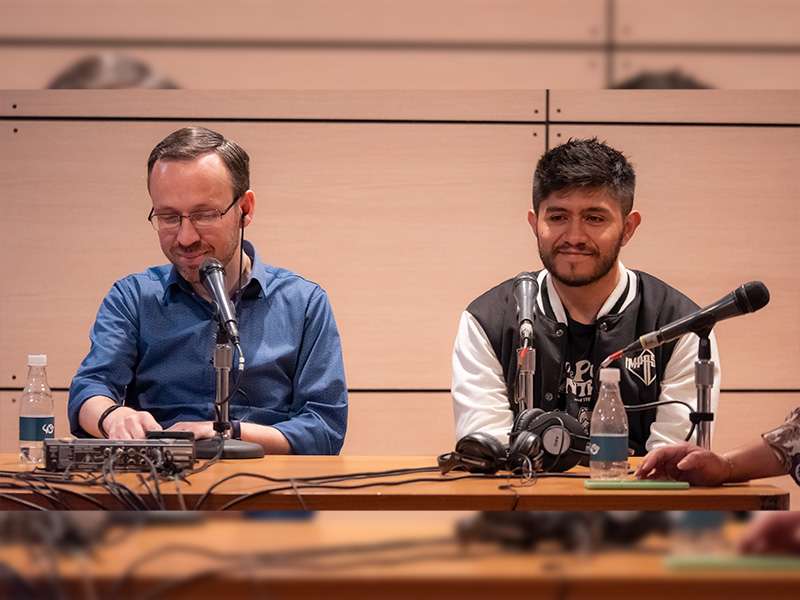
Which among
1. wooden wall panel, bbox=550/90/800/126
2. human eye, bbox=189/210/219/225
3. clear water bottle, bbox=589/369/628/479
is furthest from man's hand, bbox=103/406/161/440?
wooden wall panel, bbox=550/90/800/126

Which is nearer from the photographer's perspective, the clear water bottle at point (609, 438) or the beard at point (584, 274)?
the clear water bottle at point (609, 438)

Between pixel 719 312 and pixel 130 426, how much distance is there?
119cm

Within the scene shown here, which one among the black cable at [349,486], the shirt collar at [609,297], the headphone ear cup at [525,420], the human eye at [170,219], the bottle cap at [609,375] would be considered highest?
the human eye at [170,219]

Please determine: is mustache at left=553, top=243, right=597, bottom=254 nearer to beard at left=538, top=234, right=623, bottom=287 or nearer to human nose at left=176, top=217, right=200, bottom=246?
beard at left=538, top=234, right=623, bottom=287

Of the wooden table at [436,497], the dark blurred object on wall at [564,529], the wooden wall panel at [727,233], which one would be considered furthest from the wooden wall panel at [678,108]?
the dark blurred object on wall at [564,529]

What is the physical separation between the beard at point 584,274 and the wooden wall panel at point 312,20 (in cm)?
223

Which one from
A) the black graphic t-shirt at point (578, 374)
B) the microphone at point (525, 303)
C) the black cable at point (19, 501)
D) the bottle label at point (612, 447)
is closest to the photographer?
the black cable at point (19, 501)

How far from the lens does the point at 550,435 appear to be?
1.96 metres

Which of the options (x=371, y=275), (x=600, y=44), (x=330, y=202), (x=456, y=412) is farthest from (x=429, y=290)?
(x=600, y=44)

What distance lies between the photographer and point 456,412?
260 centimetres

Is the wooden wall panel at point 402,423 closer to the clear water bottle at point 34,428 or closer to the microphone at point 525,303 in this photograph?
the clear water bottle at point 34,428

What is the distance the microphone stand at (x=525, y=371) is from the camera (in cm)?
202

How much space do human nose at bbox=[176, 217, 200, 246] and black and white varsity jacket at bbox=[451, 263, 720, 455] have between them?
73 centimetres

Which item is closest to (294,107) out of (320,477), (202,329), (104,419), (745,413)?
(202,329)
